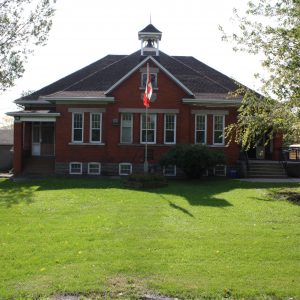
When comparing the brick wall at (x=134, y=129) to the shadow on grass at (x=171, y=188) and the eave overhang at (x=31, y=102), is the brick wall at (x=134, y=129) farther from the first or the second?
the shadow on grass at (x=171, y=188)

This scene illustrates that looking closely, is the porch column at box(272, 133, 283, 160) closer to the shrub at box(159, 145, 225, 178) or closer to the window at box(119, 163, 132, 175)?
the shrub at box(159, 145, 225, 178)

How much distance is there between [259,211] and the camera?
13.5 meters

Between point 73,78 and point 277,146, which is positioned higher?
point 73,78

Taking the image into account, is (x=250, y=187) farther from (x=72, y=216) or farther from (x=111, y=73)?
(x=111, y=73)

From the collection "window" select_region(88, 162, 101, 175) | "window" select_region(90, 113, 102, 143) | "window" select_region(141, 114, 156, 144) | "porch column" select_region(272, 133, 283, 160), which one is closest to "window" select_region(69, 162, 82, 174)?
"window" select_region(88, 162, 101, 175)

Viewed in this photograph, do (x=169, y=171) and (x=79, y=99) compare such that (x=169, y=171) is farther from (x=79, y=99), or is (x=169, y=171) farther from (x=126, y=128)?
(x=79, y=99)

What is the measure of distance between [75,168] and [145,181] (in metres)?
7.49

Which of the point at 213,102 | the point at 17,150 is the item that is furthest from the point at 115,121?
the point at 17,150

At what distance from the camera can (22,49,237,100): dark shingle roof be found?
28219 millimetres

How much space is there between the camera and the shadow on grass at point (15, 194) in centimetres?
1595

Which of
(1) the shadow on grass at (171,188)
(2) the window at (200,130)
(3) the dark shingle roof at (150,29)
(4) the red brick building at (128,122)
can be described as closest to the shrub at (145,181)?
(1) the shadow on grass at (171,188)

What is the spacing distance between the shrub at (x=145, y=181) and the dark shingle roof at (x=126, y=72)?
27.5 feet

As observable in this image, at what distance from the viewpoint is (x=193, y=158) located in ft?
74.7

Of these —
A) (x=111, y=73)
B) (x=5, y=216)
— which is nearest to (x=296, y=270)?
(x=5, y=216)
